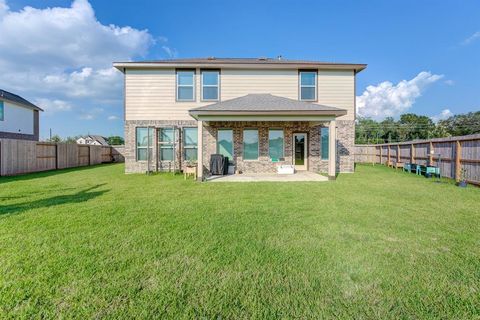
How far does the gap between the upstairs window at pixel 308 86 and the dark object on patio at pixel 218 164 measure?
588 cm

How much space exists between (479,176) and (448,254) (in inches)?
315

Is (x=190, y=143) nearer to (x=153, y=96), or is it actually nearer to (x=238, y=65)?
(x=153, y=96)

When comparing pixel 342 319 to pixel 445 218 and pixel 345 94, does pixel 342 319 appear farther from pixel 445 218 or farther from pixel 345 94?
pixel 345 94

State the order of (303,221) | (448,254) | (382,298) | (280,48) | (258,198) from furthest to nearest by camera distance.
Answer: (280,48), (258,198), (303,221), (448,254), (382,298)

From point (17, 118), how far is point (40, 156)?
1107 centimetres

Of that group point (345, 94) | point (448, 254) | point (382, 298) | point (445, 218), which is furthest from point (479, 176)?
point (382, 298)

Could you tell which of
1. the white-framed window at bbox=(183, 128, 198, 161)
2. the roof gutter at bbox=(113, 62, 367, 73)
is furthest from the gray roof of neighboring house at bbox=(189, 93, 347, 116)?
the white-framed window at bbox=(183, 128, 198, 161)

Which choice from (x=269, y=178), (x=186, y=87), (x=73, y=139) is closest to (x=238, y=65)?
(x=186, y=87)

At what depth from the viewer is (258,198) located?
6.49m

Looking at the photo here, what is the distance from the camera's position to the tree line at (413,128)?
50.4 m

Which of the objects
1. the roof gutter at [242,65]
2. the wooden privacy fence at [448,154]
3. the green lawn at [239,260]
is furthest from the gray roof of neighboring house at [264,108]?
the wooden privacy fence at [448,154]

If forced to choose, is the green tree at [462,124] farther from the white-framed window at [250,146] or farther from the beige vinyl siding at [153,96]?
the beige vinyl siding at [153,96]

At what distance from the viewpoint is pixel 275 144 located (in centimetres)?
1244

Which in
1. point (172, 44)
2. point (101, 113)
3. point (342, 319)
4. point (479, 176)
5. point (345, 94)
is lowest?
point (342, 319)
